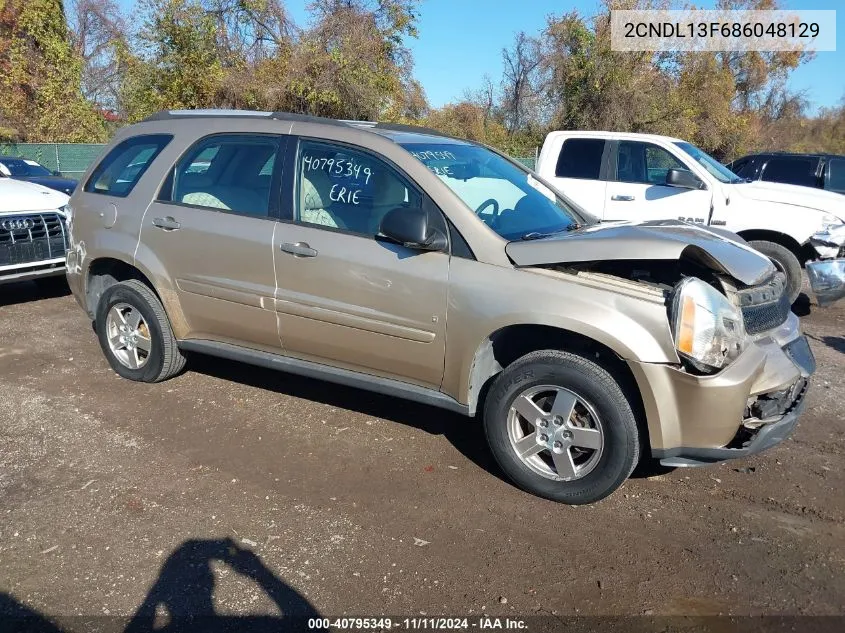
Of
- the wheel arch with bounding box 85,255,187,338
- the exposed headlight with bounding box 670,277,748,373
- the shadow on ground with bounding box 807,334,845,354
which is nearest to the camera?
the exposed headlight with bounding box 670,277,748,373

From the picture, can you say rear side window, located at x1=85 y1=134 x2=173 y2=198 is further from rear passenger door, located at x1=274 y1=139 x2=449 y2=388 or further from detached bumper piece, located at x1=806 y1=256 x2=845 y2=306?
detached bumper piece, located at x1=806 y1=256 x2=845 y2=306

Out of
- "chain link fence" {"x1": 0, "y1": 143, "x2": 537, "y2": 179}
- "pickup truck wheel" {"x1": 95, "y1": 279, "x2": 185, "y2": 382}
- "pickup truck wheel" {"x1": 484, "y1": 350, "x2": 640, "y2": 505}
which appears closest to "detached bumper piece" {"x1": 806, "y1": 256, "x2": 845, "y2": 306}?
"pickup truck wheel" {"x1": 484, "y1": 350, "x2": 640, "y2": 505}

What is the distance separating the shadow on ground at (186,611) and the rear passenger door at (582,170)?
670cm

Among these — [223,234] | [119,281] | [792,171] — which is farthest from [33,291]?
[792,171]

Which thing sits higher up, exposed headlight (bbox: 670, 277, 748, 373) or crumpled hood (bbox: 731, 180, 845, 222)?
crumpled hood (bbox: 731, 180, 845, 222)

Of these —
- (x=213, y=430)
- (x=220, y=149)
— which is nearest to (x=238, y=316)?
(x=213, y=430)

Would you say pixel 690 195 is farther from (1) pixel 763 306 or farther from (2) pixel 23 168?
(2) pixel 23 168

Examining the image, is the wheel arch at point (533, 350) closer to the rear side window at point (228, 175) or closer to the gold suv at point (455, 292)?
the gold suv at point (455, 292)

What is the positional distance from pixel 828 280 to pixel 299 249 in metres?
3.78

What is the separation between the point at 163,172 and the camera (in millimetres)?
4773

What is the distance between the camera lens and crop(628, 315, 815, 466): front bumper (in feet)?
10.5

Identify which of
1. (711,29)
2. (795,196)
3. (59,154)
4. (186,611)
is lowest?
(186,611)

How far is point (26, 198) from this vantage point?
7312 mm

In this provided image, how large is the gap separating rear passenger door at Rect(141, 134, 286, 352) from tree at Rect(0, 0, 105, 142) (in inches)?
1056
